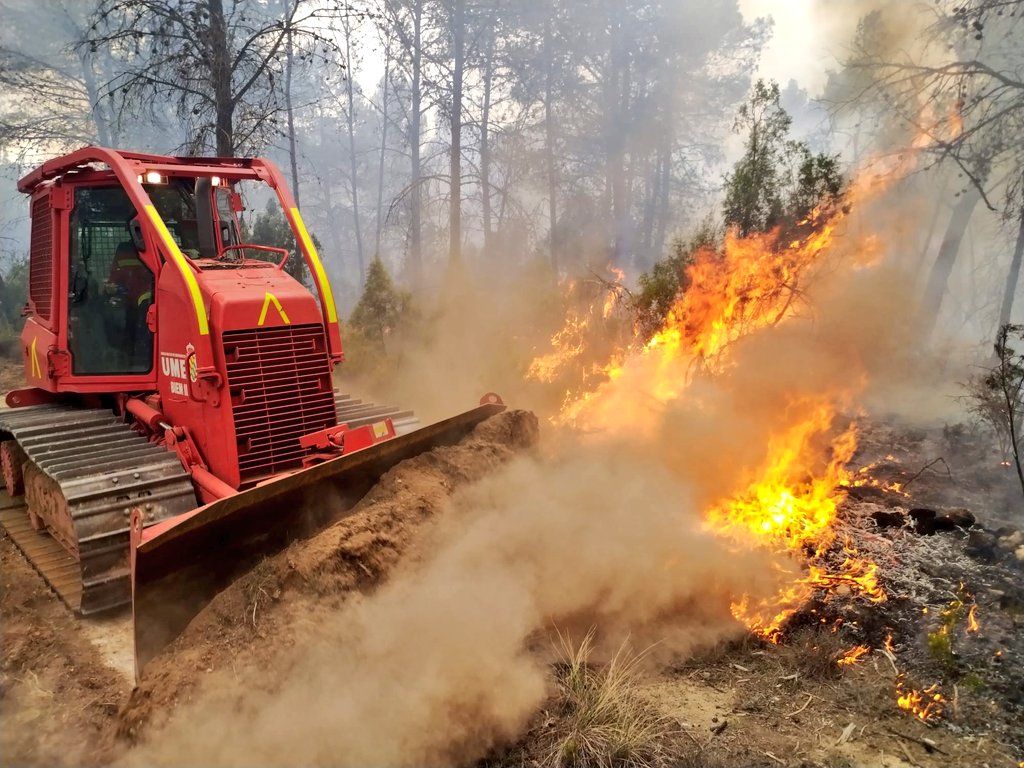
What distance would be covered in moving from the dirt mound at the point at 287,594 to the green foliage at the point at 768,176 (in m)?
8.26

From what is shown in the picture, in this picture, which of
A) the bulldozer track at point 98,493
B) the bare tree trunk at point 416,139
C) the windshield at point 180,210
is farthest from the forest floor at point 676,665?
the bare tree trunk at point 416,139

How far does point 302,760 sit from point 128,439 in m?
4.13

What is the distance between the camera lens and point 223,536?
14.1 ft

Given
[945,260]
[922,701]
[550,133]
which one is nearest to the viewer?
[922,701]

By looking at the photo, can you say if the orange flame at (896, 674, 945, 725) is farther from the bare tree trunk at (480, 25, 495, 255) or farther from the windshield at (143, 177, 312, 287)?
the bare tree trunk at (480, 25, 495, 255)

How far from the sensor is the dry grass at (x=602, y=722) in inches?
143

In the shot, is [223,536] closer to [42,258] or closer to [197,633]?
[197,633]

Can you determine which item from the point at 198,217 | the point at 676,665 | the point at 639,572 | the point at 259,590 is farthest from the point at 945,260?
the point at 259,590

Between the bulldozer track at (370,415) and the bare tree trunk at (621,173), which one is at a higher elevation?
the bare tree trunk at (621,173)

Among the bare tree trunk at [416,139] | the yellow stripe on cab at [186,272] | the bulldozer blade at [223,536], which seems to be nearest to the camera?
the bulldozer blade at [223,536]

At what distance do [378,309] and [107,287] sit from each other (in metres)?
8.40

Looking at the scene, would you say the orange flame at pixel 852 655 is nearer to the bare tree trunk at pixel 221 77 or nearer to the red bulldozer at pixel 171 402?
the red bulldozer at pixel 171 402

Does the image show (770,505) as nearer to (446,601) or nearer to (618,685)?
(618,685)

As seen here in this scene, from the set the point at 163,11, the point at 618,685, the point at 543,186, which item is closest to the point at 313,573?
the point at 618,685
